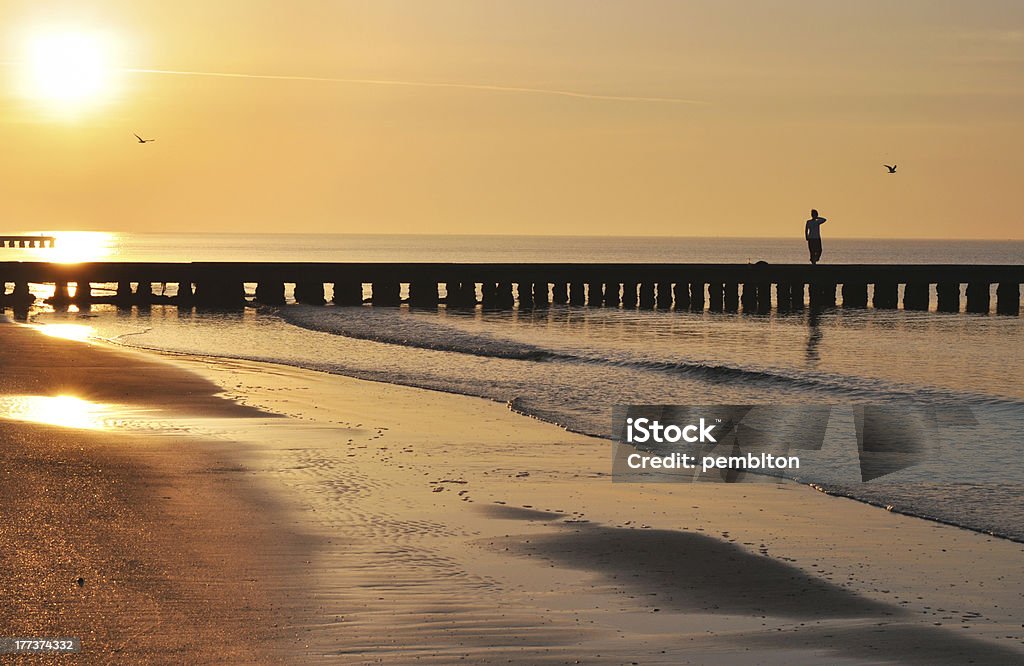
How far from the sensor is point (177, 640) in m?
6.46

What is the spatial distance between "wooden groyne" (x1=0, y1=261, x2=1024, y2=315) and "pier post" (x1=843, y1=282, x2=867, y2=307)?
0.04 meters

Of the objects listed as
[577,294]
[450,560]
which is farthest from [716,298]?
[450,560]

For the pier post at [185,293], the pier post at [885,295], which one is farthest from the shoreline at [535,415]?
the pier post at [885,295]

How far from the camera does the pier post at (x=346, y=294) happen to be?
145 feet

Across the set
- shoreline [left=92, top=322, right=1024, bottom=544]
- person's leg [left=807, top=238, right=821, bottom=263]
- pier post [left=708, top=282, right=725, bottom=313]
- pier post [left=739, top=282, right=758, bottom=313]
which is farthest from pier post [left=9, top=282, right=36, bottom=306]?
person's leg [left=807, top=238, right=821, bottom=263]

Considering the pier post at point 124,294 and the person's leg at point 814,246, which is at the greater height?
the person's leg at point 814,246

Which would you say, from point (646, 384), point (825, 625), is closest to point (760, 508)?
point (825, 625)

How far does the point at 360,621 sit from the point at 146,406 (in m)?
9.59

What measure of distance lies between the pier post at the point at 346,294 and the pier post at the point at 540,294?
6.22m

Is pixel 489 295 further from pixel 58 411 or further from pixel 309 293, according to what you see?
pixel 58 411

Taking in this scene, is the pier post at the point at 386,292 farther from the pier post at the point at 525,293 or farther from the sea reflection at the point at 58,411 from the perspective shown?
the sea reflection at the point at 58,411

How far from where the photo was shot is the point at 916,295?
46.6 m

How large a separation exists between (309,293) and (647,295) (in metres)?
11.9

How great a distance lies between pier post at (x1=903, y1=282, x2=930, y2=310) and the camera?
1826 inches
